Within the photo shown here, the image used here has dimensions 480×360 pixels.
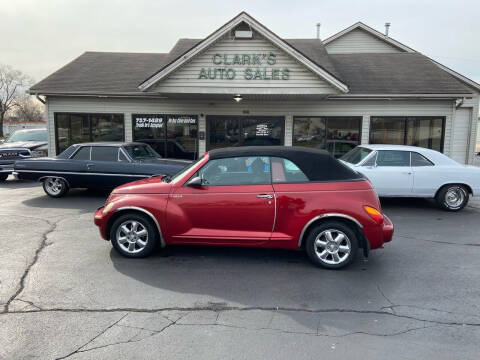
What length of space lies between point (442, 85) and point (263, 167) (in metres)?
11.2

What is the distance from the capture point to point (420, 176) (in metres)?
8.10

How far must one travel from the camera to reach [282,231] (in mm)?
4695

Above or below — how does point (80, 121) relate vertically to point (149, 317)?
above

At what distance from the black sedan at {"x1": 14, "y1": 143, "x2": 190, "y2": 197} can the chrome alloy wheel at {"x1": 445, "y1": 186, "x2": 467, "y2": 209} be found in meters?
6.35

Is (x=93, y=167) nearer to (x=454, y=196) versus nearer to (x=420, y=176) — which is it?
(x=420, y=176)

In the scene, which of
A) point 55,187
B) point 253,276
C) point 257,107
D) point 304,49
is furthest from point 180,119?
point 253,276

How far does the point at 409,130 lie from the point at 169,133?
8.94m

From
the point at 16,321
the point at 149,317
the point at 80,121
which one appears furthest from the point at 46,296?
the point at 80,121

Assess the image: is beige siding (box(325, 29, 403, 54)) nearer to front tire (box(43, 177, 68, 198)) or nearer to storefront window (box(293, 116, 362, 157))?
storefront window (box(293, 116, 362, 157))

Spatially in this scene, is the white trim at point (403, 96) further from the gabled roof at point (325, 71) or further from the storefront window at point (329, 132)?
the storefront window at point (329, 132)

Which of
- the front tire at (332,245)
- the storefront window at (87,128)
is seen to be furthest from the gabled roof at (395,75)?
the front tire at (332,245)

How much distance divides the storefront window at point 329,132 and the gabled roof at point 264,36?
2.35m

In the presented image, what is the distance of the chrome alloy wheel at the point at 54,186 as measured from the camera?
931 cm

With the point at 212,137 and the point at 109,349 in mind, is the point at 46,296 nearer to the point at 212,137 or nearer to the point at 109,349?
the point at 109,349
